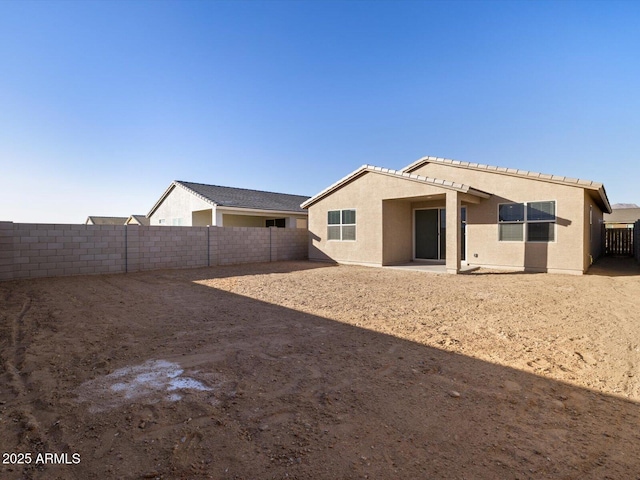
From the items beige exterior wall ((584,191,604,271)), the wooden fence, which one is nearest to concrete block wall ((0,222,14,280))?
beige exterior wall ((584,191,604,271))

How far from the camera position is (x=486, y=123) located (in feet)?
49.1

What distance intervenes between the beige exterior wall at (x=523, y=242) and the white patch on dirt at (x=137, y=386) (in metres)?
12.1

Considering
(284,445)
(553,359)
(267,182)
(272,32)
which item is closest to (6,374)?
(284,445)

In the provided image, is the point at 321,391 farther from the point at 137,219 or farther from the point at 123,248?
the point at 137,219

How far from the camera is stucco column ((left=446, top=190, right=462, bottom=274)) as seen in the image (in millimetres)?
10859

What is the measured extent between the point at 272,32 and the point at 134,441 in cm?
1355

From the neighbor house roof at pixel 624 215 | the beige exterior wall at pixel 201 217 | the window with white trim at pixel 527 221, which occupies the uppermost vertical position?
the neighbor house roof at pixel 624 215

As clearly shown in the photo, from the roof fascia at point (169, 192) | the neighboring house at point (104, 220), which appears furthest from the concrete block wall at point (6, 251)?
the neighboring house at point (104, 220)

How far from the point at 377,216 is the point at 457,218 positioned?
127 inches

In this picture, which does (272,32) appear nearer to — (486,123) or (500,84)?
(500,84)

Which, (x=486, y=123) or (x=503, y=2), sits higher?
(x=503, y=2)

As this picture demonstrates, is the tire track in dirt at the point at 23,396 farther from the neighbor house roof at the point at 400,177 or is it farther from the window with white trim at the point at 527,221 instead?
the window with white trim at the point at 527,221

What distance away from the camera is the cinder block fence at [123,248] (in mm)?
9273

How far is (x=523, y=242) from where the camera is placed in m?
11.5
